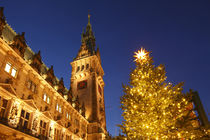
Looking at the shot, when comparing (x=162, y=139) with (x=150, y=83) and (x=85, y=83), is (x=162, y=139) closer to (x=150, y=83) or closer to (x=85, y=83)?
(x=150, y=83)

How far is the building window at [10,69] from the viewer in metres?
20.9

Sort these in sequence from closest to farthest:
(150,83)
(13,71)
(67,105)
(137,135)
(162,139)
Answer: (162,139) < (137,135) < (150,83) < (13,71) < (67,105)

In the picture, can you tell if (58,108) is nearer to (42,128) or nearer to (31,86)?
(42,128)

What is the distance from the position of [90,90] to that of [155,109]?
38958mm

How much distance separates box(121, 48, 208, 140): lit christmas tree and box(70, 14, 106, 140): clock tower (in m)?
31.0

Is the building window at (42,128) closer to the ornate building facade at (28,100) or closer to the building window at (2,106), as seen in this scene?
the ornate building facade at (28,100)

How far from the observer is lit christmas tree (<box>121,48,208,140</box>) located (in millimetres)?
13312

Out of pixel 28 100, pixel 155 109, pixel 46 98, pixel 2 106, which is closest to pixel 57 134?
pixel 46 98

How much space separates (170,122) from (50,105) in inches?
830

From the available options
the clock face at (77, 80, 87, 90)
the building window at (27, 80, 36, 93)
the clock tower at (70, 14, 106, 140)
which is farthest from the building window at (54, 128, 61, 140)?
the clock face at (77, 80, 87, 90)

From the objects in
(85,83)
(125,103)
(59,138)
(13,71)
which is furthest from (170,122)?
(85,83)

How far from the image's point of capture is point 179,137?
1320 centimetres

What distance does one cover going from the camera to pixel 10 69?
2145 centimetres

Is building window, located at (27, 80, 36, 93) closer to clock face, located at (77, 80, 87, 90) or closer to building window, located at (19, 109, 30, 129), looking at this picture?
building window, located at (19, 109, 30, 129)
